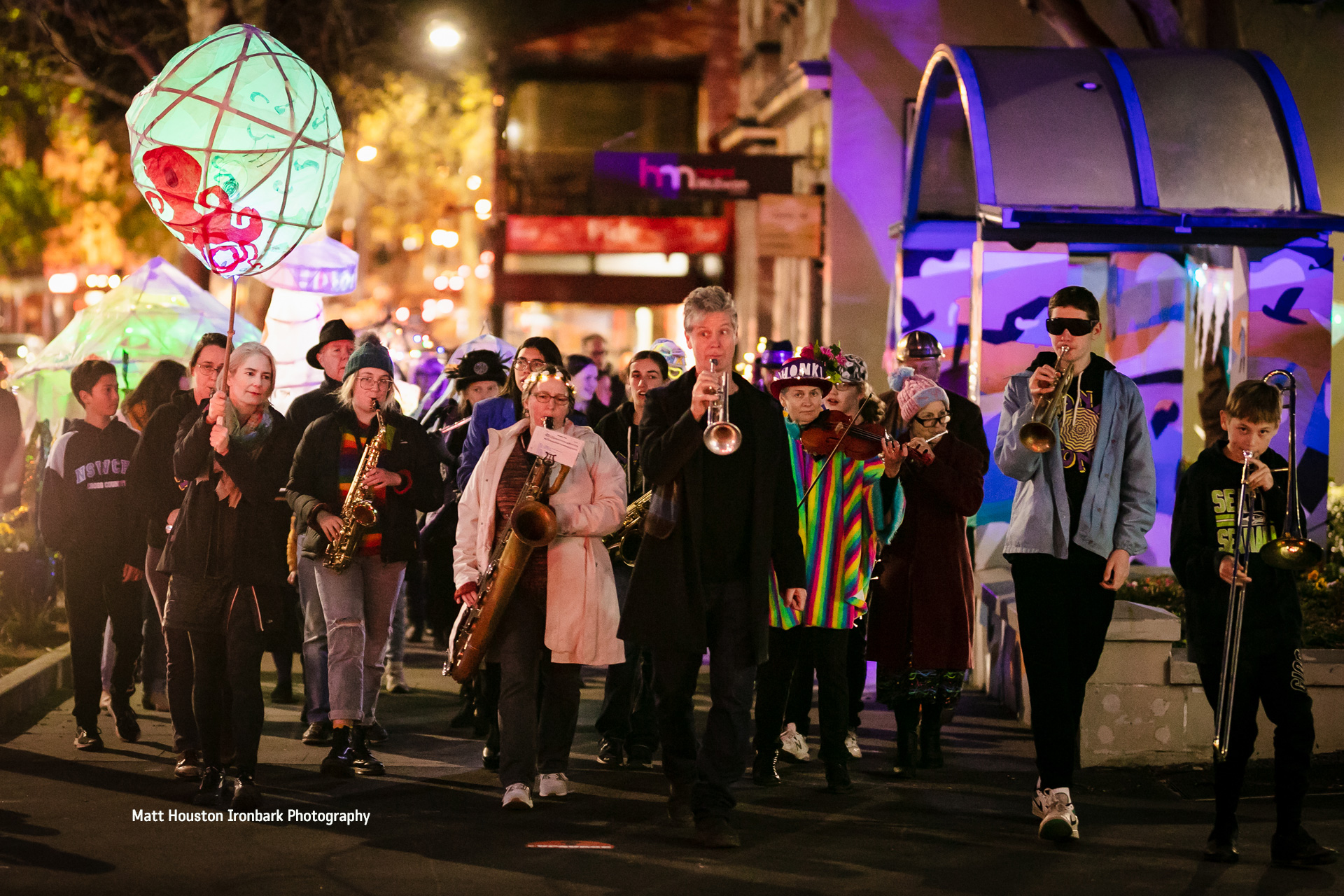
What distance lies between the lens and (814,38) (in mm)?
22172

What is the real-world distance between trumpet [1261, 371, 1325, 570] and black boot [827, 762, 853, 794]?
88.7 inches

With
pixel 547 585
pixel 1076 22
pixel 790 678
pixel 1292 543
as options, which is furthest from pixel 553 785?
pixel 1076 22

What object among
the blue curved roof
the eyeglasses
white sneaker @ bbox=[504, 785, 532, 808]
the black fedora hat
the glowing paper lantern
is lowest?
white sneaker @ bbox=[504, 785, 532, 808]

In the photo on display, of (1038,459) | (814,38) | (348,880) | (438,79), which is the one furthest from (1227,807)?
(438,79)

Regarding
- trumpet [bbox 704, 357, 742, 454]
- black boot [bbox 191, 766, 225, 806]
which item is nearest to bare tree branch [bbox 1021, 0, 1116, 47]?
trumpet [bbox 704, 357, 742, 454]

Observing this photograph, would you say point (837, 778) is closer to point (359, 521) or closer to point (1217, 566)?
point (1217, 566)

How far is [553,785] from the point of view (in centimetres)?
737

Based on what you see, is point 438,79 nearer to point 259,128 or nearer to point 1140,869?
point 259,128

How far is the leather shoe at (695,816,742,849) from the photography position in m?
6.46

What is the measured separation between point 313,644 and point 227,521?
1.59 metres

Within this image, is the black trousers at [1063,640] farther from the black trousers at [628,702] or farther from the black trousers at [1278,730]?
the black trousers at [628,702]

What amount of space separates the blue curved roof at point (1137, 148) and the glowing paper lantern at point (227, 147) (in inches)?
197

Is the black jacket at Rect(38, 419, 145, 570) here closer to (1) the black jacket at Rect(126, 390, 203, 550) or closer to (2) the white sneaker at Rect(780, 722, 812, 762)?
(1) the black jacket at Rect(126, 390, 203, 550)

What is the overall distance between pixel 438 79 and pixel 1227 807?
23.6 m
